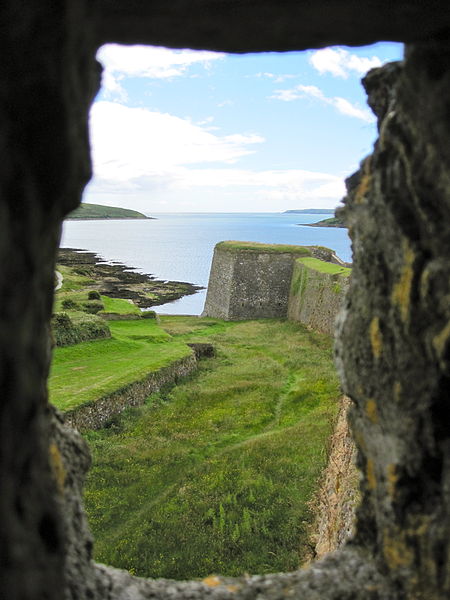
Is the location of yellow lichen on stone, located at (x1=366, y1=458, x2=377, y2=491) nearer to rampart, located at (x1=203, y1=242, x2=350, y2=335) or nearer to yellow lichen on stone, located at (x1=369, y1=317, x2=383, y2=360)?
yellow lichen on stone, located at (x1=369, y1=317, x2=383, y2=360)

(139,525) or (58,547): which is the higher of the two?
(58,547)

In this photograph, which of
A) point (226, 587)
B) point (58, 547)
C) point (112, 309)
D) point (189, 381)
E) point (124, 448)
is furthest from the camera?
point (112, 309)

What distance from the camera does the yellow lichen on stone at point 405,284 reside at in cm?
421

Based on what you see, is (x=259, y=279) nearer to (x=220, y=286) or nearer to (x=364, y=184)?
(x=220, y=286)

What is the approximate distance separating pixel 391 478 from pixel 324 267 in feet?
103

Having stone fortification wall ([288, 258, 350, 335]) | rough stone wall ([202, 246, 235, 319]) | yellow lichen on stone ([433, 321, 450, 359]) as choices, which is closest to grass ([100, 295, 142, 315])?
rough stone wall ([202, 246, 235, 319])

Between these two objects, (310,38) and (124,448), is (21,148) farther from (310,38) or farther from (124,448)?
(124,448)

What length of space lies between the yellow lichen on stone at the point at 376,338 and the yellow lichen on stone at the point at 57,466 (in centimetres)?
296

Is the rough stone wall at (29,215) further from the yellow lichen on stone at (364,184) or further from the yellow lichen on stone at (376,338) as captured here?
the yellow lichen on stone at (376,338)

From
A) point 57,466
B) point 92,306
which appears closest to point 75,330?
point 92,306

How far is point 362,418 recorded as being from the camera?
5.07 m

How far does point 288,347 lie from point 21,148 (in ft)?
89.7

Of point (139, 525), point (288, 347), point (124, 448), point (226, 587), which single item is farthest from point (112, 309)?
point (226, 587)

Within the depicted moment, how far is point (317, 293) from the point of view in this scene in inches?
1336
